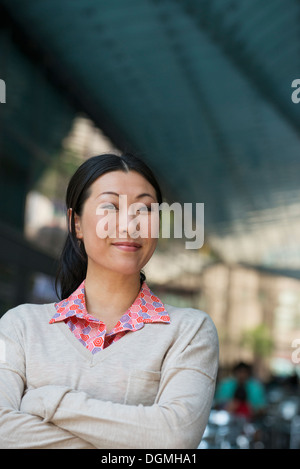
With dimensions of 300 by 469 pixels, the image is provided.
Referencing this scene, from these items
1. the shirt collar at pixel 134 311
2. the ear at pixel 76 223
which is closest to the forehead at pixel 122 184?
the ear at pixel 76 223

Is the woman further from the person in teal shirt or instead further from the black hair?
the person in teal shirt

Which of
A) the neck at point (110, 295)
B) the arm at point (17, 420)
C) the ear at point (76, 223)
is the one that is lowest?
the arm at point (17, 420)

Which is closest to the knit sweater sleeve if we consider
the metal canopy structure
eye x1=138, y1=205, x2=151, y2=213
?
A: eye x1=138, y1=205, x2=151, y2=213

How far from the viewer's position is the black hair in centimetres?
163

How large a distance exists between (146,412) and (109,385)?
0.10 meters

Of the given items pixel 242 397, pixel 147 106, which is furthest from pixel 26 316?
pixel 147 106

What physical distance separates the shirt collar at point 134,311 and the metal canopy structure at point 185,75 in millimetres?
5327

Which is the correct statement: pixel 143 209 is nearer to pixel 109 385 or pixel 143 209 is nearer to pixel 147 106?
pixel 109 385

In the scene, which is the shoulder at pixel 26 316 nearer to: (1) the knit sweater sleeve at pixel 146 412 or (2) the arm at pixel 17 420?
(2) the arm at pixel 17 420

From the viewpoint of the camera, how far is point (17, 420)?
151 cm

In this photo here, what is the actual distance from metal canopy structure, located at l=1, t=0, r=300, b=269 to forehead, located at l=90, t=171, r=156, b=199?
532 centimetres

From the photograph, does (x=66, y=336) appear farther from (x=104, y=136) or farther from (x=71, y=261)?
(x=104, y=136)

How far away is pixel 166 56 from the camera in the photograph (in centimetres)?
1122

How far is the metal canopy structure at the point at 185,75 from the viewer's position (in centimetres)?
967
